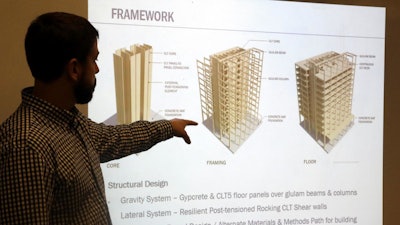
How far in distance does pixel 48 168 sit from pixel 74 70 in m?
0.25

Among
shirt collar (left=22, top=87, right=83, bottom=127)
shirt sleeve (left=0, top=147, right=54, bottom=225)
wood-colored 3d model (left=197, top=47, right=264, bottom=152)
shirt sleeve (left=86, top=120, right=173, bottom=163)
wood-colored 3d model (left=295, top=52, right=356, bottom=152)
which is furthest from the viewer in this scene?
wood-colored 3d model (left=295, top=52, right=356, bottom=152)

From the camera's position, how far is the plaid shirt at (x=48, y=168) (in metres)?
1.06

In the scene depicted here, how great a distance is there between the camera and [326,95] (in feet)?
6.89

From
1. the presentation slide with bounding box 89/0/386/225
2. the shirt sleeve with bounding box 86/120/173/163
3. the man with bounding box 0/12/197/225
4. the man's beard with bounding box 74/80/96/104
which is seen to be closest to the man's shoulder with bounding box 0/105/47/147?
the man with bounding box 0/12/197/225

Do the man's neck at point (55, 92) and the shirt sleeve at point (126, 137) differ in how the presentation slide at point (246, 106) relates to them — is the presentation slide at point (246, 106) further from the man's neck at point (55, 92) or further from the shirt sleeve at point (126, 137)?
the man's neck at point (55, 92)

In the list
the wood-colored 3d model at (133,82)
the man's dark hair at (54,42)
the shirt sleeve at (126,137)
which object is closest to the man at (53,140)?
the man's dark hair at (54,42)

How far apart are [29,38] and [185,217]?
1.01 metres

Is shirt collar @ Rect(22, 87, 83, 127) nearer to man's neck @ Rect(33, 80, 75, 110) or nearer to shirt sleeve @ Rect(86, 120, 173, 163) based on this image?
man's neck @ Rect(33, 80, 75, 110)

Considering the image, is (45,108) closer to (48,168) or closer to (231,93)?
(48,168)

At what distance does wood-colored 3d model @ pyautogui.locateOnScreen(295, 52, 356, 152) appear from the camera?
6.79 feet

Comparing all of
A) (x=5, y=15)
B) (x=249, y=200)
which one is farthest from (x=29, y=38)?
(x=249, y=200)

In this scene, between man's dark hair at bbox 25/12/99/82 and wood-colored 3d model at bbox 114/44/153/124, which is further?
wood-colored 3d model at bbox 114/44/153/124

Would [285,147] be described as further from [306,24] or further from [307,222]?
[306,24]

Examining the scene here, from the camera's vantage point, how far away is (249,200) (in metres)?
1.98
